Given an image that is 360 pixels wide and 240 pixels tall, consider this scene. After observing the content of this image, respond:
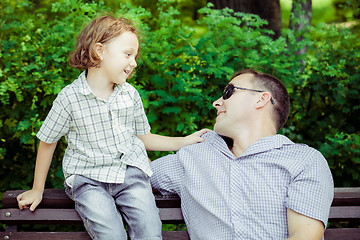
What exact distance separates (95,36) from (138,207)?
108 cm

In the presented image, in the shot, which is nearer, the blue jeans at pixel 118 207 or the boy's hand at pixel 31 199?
the blue jeans at pixel 118 207

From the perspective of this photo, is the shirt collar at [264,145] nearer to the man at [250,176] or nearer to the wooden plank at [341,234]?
the man at [250,176]

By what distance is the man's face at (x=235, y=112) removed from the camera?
9.24 feet

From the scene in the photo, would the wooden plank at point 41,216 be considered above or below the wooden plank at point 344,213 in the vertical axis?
above

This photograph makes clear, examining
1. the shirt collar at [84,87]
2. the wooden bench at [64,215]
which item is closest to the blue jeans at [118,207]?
the wooden bench at [64,215]

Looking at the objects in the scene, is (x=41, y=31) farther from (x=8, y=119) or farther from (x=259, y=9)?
(x=259, y=9)

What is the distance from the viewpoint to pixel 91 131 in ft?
8.52

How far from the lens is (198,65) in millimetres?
3906

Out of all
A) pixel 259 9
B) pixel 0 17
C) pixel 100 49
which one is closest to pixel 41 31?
pixel 0 17

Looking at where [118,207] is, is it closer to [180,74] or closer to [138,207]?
[138,207]

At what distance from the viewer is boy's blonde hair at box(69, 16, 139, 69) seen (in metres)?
2.63

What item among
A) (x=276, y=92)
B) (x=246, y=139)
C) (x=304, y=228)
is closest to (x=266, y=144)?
(x=246, y=139)

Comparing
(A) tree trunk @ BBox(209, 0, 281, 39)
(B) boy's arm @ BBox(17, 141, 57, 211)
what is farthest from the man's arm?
(A) tree trunk @ BBox(209, 0, 281, 39)

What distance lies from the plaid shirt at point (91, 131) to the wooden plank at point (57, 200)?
0.27 metres
